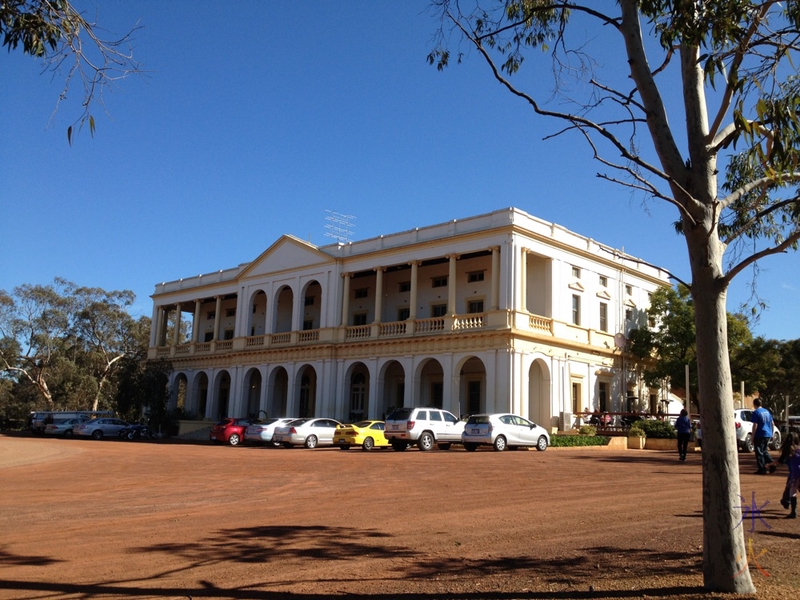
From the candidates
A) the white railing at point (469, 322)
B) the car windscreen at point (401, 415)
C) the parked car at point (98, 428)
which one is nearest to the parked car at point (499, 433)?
the car windscreen at point (401, 415)

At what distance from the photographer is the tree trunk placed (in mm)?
5926

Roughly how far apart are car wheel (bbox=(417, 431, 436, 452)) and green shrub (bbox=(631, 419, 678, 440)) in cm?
945

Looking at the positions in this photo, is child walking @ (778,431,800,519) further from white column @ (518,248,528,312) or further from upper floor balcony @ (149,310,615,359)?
white column @ (518,248,528,312)

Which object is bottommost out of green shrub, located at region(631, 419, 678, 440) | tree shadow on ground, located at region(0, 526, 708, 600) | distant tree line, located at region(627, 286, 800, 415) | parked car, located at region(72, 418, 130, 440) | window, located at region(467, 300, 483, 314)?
tree shadow on ground, located at region(0, 526, 708, 600)

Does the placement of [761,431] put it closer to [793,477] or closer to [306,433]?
[793,477]

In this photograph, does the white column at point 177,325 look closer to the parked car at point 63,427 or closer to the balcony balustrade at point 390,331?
the balcony balustrade at point 390,331

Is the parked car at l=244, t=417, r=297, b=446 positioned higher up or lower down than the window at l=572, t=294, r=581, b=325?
lower down

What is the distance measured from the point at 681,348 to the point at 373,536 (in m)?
34.5

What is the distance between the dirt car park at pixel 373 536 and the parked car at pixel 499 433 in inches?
349

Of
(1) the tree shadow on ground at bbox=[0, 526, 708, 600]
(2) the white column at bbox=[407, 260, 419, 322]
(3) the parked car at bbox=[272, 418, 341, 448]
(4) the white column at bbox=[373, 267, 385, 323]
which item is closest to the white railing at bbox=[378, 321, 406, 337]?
(4) the white column at bbox=[373, 267, 385, 323]

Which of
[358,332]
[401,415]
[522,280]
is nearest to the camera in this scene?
[401,415]

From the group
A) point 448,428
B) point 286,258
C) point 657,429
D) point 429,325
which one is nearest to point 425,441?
point 448,428

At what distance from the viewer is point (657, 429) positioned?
99.7ft

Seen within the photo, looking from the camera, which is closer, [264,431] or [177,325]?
[264,431]
